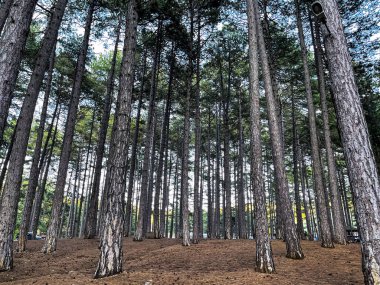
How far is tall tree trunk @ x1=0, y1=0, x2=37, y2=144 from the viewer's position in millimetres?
4086

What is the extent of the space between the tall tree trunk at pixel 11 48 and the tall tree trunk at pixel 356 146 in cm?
554

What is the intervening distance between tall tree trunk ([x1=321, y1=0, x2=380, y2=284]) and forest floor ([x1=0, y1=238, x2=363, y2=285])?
1.91 m

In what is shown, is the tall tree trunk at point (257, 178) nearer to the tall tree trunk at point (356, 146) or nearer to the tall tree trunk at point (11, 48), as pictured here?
the tall tree trunk at point (356, 146)

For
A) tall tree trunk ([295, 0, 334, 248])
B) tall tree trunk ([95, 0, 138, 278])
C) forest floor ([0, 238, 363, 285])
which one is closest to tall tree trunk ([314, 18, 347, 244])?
tall tree trunk ([295, 0, 334, 248])

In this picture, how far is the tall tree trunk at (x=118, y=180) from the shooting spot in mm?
5129

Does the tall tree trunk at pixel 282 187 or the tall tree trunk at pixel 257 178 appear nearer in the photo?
the tall tree trunk at pixel 257 178

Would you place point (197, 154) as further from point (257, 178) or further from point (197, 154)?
point (257, 178)

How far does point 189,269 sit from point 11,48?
624 cm

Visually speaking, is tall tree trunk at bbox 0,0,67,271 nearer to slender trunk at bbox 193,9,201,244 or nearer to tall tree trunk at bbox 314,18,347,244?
slender trunk at bbox 193,9,201,244

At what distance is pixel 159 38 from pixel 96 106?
800 centimetres

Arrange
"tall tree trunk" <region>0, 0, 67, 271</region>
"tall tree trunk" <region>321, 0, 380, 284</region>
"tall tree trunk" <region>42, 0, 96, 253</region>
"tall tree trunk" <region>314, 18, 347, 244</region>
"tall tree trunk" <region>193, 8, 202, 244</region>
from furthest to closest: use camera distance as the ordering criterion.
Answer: "tall tree trunk" <region>193, 8, 202, 244</region> → "tall tree trunk" <region>314, 18, 347, 244</region> → "tall tree trunk" <region>42, 0, 96, 253</region> → "tall tree trunk" <region>0, 0, 67, 271</region> → "tall tree trunk" <region>321, 0, 380, 284</region>

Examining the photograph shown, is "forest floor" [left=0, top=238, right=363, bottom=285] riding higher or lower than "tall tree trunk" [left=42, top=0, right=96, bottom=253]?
lower

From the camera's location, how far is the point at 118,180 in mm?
5555

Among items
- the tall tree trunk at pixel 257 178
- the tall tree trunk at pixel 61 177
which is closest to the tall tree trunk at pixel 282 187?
the tall tree trunk at pixel 257 178
